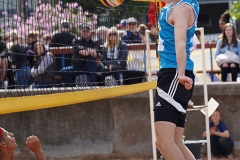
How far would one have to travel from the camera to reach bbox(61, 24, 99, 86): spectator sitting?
9.19m

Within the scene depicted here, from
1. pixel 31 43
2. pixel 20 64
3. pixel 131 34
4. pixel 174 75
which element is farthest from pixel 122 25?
pixel 174 75

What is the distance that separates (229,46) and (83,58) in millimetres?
3274

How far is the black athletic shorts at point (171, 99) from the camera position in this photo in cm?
596

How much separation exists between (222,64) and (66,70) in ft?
10.8

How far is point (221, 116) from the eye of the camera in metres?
9.58

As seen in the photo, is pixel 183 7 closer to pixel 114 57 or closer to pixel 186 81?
pixel 186 81

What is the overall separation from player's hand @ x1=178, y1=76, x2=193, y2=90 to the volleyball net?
4.99 feet

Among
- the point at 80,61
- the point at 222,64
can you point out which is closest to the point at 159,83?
the point at 80,61

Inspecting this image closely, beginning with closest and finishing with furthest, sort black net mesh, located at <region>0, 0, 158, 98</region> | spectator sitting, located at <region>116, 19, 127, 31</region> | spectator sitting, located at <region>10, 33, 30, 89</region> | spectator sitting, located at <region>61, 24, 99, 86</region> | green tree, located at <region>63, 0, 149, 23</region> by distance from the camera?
green tree, located at <region>63, 0, 149, 23</region> → black net mesh, located at <region>0, 0, 158, 98</region> → spectator sitting, located at <region>61, 24, 99, 86</region> → spectator sitting, located at <region>116, 19, 127, 31</region> → spectator sitting, located at <region>10, 33, 30, 89</region>

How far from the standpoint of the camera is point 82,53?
934 cm

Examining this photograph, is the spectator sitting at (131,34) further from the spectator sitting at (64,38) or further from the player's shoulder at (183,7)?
the player's shoulder at (183,7)

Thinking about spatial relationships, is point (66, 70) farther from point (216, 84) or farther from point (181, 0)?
point (181, 0)

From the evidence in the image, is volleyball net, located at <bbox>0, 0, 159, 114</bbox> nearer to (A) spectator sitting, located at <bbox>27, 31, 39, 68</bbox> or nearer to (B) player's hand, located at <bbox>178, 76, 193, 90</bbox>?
(A) spectator sitting, located at <bbox>27, 31, 39, 68</bbox>

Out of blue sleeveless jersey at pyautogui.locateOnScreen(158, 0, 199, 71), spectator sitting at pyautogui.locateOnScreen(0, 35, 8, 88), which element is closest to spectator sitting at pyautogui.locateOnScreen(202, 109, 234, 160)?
blue sleeveless jersey at pyautogui.locateOnScreen(158, 0, 199, 71)
